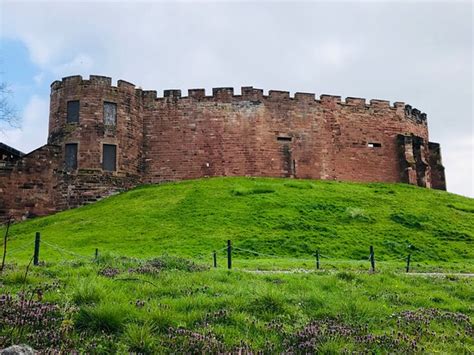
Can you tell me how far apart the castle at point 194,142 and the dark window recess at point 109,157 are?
0.21 ft

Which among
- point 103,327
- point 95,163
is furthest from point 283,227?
point 103,327

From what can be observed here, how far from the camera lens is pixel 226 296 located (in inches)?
336

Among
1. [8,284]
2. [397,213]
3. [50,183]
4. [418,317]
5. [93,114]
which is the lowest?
[418,317]

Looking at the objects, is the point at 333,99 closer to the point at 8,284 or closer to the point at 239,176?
the point at 239,176

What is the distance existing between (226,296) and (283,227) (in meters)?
14.8

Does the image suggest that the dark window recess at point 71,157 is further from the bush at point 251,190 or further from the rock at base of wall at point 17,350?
the rock at base of wall at point 17,350

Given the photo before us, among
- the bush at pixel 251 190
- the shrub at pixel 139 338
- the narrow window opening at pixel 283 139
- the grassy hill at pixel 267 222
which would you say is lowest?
the shrub at pixel 139 338

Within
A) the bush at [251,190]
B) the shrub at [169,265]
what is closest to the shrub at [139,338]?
the shrub at [169,265]

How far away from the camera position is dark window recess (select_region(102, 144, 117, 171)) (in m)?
32.0

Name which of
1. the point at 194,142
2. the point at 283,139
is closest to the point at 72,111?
the point at 194,142

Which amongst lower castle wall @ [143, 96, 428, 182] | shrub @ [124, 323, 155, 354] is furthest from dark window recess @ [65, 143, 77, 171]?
shrub @ [124, 323, 155, 354]

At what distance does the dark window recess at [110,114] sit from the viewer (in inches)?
1280

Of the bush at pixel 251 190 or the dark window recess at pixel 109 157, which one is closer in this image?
the bush at pixel 251 190

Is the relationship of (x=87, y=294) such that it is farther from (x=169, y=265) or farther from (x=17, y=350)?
(x=169, y=265)
